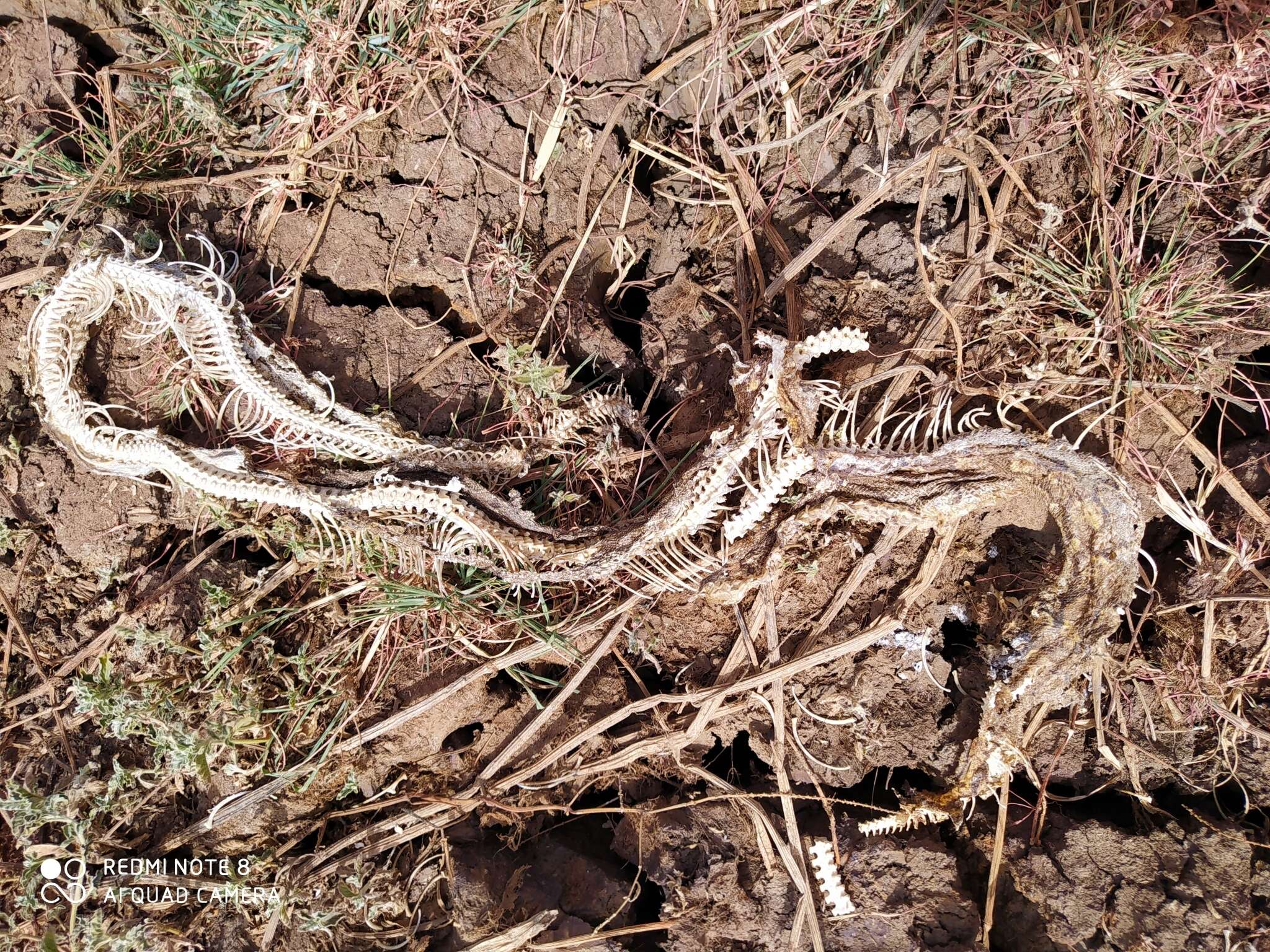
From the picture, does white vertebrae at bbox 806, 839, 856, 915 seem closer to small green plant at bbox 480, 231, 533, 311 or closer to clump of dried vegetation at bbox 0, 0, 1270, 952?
clump of dried vegetation at bbox 0, 0, 1270, 952

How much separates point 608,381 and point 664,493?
472 mm

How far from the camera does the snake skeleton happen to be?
8.21 feet

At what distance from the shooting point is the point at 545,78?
9.21ft

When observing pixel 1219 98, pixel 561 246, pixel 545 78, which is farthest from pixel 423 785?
pixel 1219 98

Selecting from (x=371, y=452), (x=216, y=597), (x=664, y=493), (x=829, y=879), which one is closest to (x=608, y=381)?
(x=664, y=493)

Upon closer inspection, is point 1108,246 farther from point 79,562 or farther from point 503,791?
point 79,562

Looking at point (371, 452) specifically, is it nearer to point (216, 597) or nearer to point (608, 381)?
point (216, 597)

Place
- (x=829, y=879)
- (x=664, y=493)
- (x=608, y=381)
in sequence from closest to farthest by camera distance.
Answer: (x=829, y=879) < (x=664, y=493) < (x=608, y=381)

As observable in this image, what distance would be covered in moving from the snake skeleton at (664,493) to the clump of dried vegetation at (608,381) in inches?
5.3

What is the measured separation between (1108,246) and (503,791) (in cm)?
277

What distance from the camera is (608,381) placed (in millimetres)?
2896

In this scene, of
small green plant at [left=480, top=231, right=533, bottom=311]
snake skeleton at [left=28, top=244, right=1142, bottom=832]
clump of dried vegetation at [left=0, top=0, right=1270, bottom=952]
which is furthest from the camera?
small green plant at [left=480, top=231, right=533, bottom=311]

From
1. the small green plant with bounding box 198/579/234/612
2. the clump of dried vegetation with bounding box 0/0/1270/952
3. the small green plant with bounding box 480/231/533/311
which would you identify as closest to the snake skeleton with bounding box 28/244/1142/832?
the clump of dried vegetation with bounding box 0/0/1270/952

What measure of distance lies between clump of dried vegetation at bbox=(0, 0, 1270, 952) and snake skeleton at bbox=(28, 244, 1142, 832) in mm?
136
